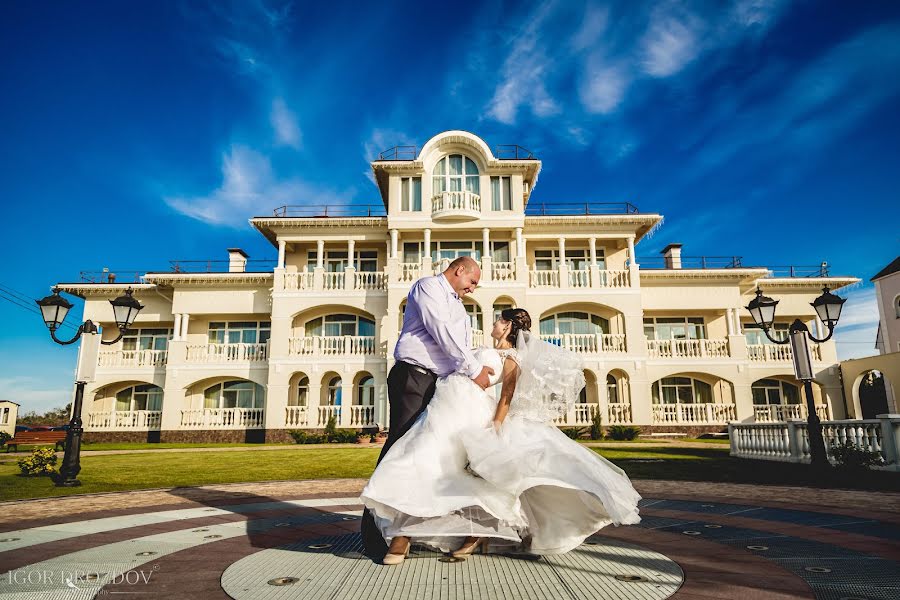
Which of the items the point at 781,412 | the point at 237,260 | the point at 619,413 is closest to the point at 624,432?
the point at 619,413

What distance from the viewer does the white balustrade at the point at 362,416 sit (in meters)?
25.3

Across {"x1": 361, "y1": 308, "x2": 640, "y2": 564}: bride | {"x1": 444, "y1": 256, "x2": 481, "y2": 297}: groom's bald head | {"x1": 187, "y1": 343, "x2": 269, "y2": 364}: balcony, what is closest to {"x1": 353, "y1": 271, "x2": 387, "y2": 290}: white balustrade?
{"x1": 187, "y1": 343, "x2": 269, "y2": 364}: balcony

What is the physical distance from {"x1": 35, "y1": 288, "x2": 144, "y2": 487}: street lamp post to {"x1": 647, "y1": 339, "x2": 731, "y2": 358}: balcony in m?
→ 23.4

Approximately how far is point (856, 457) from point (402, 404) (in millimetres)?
10679

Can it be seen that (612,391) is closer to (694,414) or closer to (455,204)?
(694,414)

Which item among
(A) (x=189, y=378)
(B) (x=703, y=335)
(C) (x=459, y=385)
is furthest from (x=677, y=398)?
(C) (x=459, y=385)

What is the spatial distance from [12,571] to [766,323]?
14.1 meters

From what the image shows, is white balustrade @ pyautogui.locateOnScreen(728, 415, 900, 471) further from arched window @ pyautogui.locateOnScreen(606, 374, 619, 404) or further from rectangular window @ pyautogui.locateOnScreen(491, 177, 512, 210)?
rectangular window @ pyautogui.locateOnScreen(491, 177, 512, 210)

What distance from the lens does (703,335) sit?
29203mm

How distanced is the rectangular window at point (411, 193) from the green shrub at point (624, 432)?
45.4 ft

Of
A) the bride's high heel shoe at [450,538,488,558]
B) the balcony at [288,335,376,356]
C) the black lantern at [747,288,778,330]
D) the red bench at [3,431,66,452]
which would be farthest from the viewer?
the balcony at [288,335,376,356]

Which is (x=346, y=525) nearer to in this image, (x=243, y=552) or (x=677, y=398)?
(x=243, y=552)

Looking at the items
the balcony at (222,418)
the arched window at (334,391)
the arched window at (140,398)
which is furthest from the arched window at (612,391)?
the arched window at (140,398)

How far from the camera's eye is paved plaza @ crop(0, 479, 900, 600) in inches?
123
